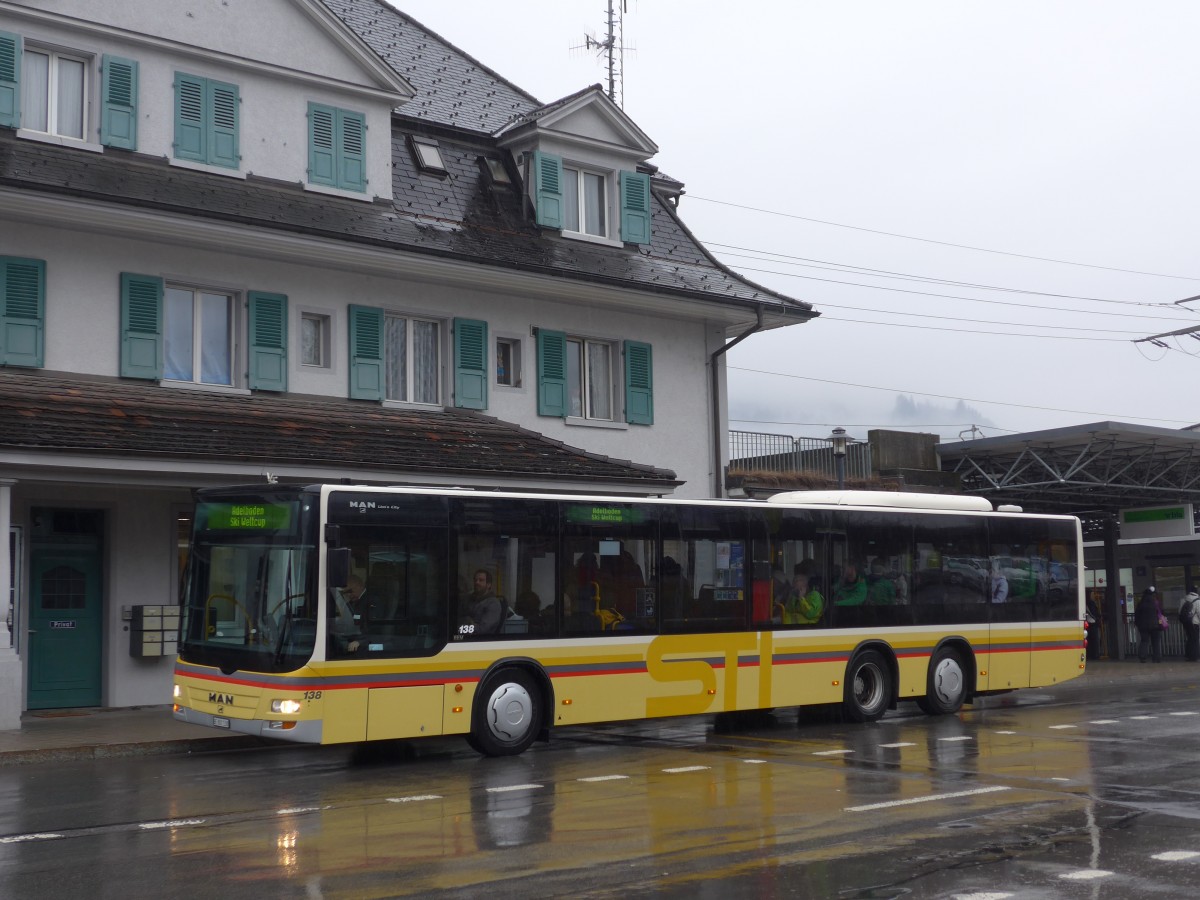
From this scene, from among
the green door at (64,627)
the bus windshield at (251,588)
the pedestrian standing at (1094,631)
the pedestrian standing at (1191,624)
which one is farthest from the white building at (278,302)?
the pedestrian standing at (1094,631)

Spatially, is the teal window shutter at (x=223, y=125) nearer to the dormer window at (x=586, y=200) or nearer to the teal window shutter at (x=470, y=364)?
the teal window shutter at (x=470, y=364)

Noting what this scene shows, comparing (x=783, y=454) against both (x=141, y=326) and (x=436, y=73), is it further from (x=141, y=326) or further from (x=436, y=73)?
(x=141, y=326)

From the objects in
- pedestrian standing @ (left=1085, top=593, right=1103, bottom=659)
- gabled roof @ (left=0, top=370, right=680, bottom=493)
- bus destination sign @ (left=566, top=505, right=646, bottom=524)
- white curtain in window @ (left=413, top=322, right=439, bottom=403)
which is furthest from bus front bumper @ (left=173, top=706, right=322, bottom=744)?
pedestrian standing @ (left=1085, top=593, right=1103, bottom=659)

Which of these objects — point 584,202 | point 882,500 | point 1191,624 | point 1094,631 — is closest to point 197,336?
point 584,202

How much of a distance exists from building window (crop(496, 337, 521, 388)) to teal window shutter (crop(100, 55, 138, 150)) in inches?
265

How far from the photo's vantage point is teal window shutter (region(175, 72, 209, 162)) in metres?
20.5

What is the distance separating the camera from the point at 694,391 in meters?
26.2

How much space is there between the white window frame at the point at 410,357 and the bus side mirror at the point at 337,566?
9.48 m

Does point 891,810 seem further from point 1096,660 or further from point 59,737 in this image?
point 1096,660

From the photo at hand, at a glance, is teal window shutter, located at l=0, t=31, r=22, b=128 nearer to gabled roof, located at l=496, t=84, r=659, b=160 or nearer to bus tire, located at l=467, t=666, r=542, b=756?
gabled roof, located at l=496, t=84, r=659, b=160

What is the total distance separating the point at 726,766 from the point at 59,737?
7.29 meters

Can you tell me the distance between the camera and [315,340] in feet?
71.3

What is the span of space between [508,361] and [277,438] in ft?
20.8

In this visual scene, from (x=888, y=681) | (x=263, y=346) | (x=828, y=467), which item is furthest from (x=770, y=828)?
(x=828, y=467)
